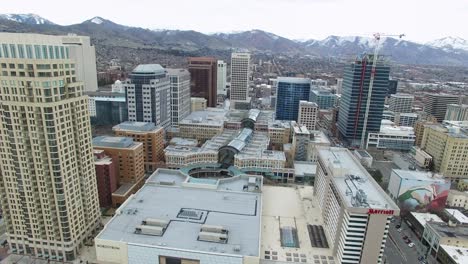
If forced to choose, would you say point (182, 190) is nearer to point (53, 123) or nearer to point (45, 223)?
point (45, 223)

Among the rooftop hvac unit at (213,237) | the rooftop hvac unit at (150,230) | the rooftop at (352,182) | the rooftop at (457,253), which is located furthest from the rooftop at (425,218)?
the rooftop hvac unit at (150,230)

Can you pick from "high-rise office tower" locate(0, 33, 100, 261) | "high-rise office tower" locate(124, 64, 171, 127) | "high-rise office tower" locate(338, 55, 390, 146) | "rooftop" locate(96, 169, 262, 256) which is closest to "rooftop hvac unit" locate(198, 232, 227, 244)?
"rooftop" locate(96, 169, 262, 256)

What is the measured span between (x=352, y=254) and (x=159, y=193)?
185 ft

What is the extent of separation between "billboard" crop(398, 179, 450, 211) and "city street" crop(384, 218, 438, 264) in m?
11.4

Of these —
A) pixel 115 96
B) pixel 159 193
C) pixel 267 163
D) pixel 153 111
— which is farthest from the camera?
pixel 115 96

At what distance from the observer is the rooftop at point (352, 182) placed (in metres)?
67.8

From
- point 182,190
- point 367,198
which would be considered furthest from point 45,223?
point 367,198

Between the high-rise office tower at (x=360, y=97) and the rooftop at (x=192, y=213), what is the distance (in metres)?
84.6

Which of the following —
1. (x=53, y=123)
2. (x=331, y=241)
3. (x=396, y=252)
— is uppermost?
(x=53, y=123)

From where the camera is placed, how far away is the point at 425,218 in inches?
3649

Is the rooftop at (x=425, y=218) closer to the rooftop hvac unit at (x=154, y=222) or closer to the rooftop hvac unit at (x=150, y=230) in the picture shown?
the rooftop hvac unit at (x=154, y=222)

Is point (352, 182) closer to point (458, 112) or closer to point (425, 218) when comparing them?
point (425, 218)

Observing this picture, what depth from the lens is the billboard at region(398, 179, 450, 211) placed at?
9969 centimetres

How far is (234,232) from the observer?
7456cm
